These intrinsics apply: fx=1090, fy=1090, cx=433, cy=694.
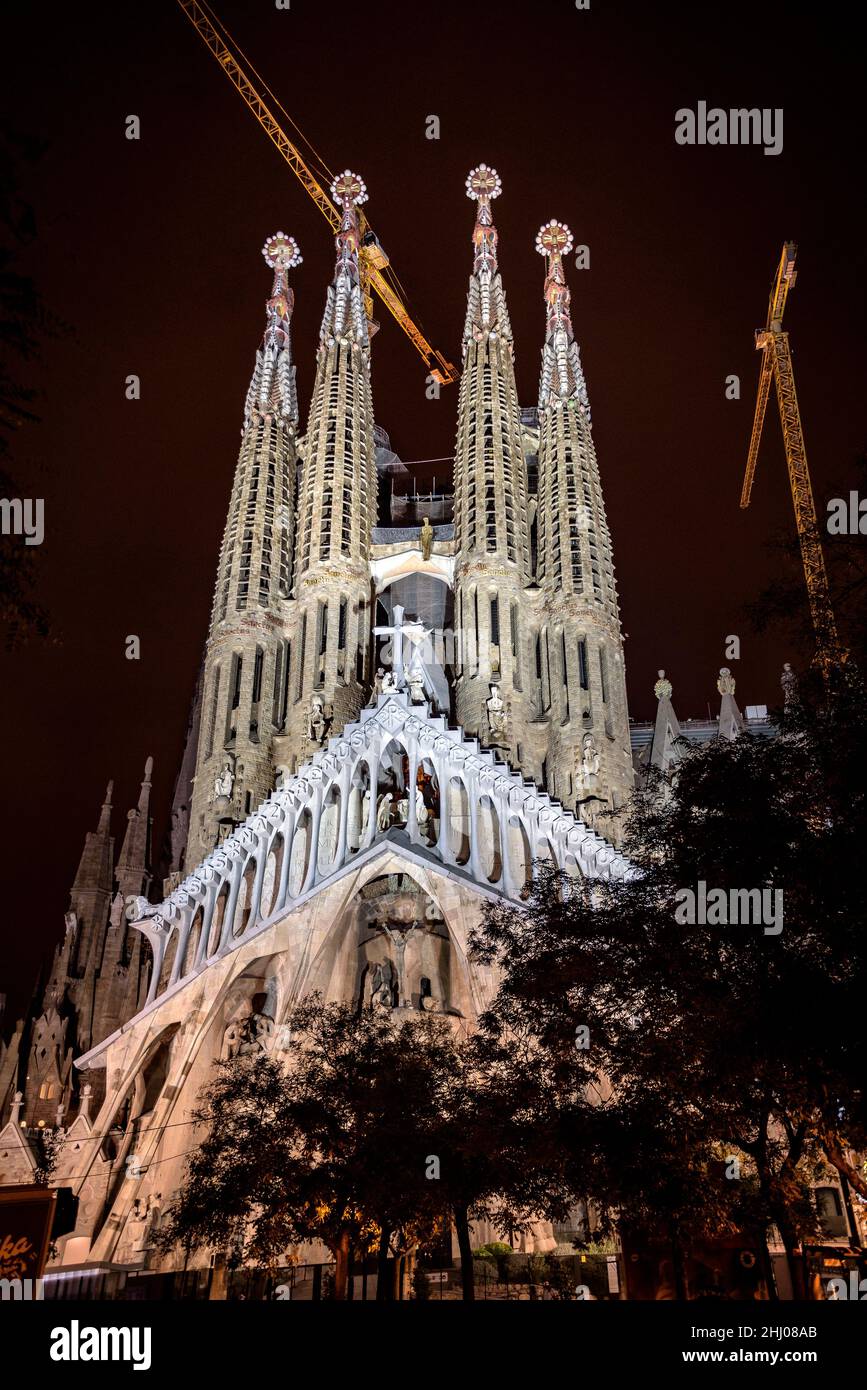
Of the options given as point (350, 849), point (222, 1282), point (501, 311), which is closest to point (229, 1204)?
point (222, 1282)

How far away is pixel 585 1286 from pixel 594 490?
51.2 meters

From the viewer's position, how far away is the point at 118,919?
6638 centimetres

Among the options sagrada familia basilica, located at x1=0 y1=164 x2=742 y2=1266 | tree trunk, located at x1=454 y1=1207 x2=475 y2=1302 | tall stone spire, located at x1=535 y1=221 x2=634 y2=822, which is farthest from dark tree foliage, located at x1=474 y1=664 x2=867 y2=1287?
tall stone spire, located at x1=535 y1=221 x2=634 y2=822

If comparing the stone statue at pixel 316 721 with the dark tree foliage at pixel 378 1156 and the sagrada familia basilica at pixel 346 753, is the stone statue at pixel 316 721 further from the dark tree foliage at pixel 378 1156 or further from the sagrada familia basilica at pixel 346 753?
the dark tree foliage at pixel 378 1156

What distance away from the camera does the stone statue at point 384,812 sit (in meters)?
44.0

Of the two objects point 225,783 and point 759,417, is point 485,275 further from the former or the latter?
point 225,783

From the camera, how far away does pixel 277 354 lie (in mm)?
76750

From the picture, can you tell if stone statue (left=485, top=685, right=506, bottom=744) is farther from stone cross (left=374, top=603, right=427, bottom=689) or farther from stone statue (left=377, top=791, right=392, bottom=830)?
stone statue (left=377, top=791, right=392, bottom=830)

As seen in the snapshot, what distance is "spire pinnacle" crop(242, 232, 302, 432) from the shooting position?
74.1m

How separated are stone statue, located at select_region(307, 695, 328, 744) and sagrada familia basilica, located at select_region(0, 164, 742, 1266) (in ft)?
0.60

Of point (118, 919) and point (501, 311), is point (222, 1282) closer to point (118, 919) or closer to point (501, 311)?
point (118, 919)

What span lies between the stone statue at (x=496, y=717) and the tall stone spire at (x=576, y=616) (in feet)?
→ 10.2

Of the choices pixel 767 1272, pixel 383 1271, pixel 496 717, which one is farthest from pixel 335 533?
pixel 767 1272

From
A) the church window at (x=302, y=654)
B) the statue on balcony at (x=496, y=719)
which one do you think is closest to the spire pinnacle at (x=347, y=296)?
the church window at (x=302, y=654)
